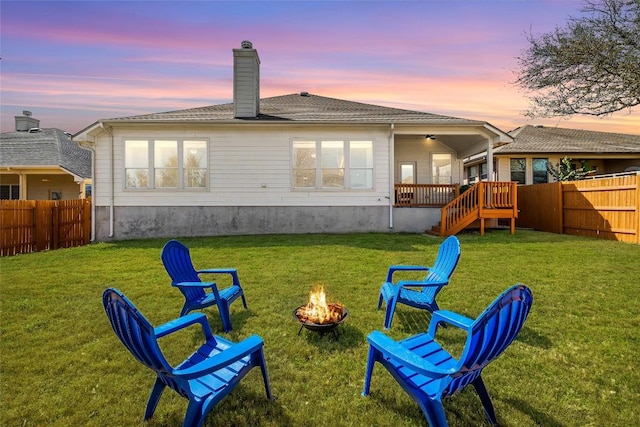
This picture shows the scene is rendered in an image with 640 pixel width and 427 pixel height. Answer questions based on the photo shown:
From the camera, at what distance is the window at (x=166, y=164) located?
40.9 feet

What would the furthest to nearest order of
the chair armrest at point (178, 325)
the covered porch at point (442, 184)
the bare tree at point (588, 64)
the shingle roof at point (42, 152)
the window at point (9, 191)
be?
the window at point (9, 191) < the shingle roof at point (42, 152) < the bare tree at point (588, 64) < the covered porch at point (442, 184) < the chair armrest at point (178, 325)

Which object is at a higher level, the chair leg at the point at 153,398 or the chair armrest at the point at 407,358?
the chair armrest at the point at 407,358

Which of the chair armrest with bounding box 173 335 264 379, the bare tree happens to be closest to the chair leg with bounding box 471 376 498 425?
the chair armrest with bounding box 173 335 264 379

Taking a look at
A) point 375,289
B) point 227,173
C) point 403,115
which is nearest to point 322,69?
point 403,115

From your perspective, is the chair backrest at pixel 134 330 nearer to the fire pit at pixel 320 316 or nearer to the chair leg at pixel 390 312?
the fire pit at pixel 320 316

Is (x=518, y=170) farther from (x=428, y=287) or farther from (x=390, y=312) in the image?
(x=390, y=312)

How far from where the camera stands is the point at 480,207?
38.4 ft

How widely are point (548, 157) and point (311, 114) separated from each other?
15442 mm

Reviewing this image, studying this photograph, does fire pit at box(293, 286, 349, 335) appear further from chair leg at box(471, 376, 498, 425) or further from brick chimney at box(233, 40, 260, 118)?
brick chimney at box(233, 40, 260, 118)

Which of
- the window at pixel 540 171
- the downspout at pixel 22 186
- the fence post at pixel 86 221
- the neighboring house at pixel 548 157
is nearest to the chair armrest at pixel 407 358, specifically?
the fence post at pixel 86 221

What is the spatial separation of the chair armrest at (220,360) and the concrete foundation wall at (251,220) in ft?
33.4

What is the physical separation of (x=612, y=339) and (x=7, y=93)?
537 inches

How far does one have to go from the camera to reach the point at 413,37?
11.3 meters

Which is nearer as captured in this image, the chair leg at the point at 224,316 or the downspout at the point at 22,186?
the chair leg at the point at 224,316
